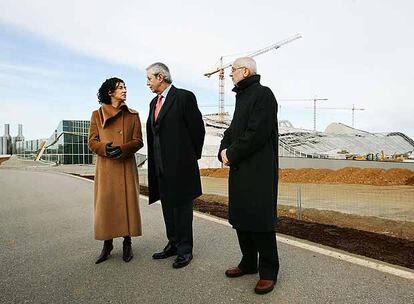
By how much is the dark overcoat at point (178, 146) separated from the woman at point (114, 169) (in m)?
0.31

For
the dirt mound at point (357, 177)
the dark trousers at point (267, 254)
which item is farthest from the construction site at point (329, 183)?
the dark trousers at point (267, 254)

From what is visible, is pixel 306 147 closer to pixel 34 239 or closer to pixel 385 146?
pixel 385 146

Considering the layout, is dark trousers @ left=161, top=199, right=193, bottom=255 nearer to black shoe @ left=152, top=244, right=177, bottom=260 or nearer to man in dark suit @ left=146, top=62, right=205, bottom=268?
man in dark suit @ left=146, top=62, right=205, bottom=268

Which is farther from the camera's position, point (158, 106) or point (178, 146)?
point (158, 106)

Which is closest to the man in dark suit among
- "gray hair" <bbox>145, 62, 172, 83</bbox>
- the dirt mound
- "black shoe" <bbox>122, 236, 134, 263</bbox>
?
"gray hair" <bbox>145, 62, 172, 83</bbox>

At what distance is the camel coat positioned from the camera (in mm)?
3826

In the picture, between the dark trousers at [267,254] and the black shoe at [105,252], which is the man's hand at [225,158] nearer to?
the dark trousers at [267,254]

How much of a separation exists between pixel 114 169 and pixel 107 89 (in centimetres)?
87

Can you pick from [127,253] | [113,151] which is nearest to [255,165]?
[113,151]

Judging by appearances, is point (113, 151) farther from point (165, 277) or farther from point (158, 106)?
point (165, 277)

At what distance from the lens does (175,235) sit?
3848 millimetres

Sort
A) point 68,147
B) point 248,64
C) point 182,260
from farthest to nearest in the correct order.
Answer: point 68,147
point 182,260
point 248,64

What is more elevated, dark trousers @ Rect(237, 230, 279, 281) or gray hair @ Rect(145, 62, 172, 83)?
gray hair @ Rect(145, 62, 172, 83)

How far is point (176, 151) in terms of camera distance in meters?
3.74
